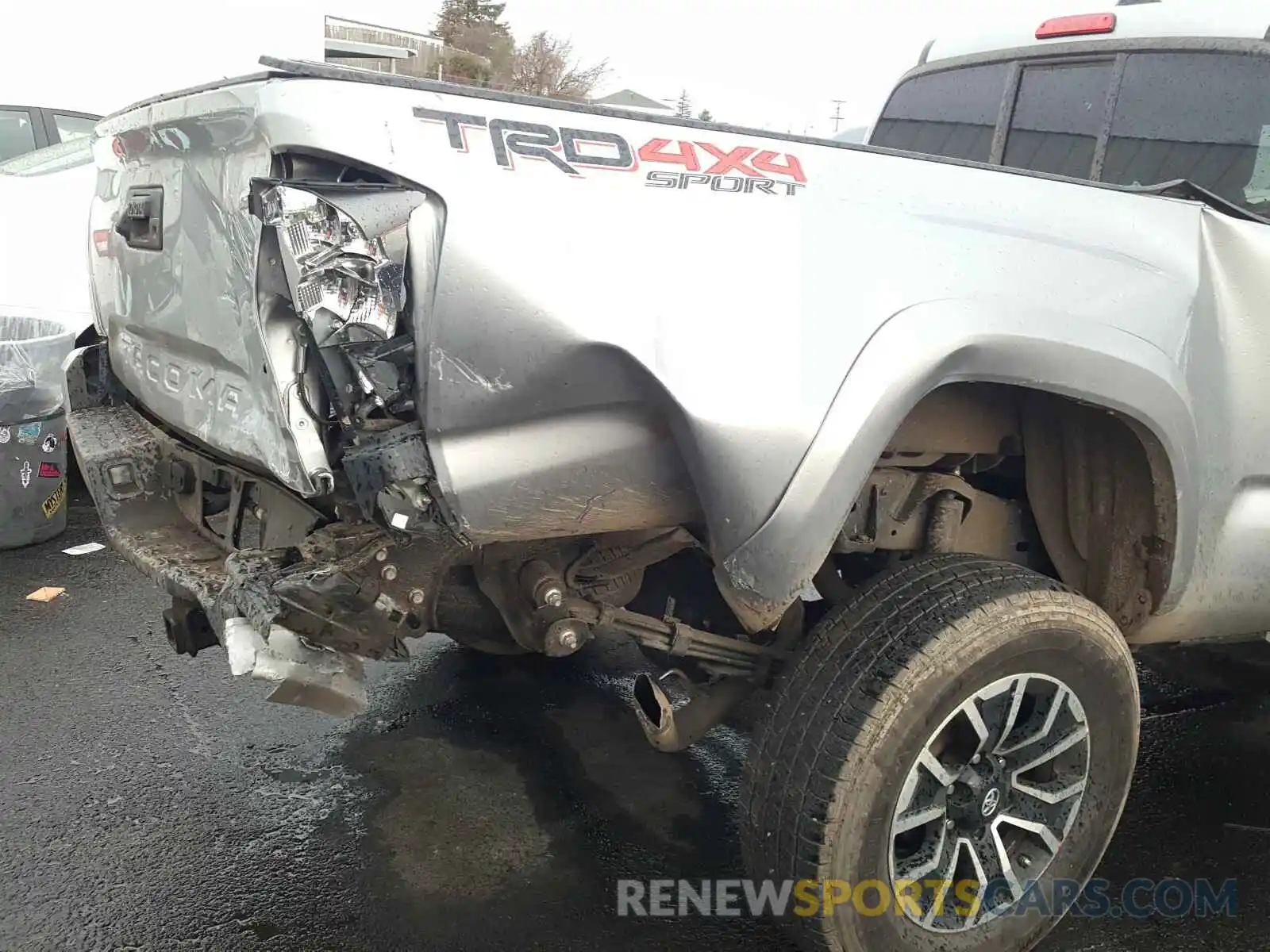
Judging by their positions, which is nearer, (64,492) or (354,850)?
(354,850)

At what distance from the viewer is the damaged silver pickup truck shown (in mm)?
1721

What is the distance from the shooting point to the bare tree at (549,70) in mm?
26906

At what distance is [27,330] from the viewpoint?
5375 mm

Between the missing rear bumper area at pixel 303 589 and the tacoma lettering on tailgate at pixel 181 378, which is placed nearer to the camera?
the missing rear bumper area at pixel 303 589

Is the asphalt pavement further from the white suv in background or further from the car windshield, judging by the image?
the white suv in background

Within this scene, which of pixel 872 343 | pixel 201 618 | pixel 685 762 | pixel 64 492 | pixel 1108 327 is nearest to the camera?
pixel 872 343

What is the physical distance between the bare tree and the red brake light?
2420cm

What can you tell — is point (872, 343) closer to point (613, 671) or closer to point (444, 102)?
point (444, 102)

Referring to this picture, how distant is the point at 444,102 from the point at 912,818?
1744 millimetres

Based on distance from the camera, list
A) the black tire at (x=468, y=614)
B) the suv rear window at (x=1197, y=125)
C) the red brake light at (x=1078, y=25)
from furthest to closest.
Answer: the red brake light at (x=1078, y=25), the suv rear window at (x=1197, y=125), the black tire at (x=468, y=614)

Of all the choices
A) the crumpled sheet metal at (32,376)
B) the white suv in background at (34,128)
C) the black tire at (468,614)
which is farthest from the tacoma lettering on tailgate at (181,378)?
the white suv in background at (34,128)

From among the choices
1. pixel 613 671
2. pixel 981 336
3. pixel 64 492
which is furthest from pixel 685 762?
pixel 64 492

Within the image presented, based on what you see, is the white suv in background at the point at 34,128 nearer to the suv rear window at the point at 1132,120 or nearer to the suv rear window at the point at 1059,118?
the suv rear window at the point at 1132,120

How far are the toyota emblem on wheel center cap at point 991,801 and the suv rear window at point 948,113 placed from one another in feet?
7.20
